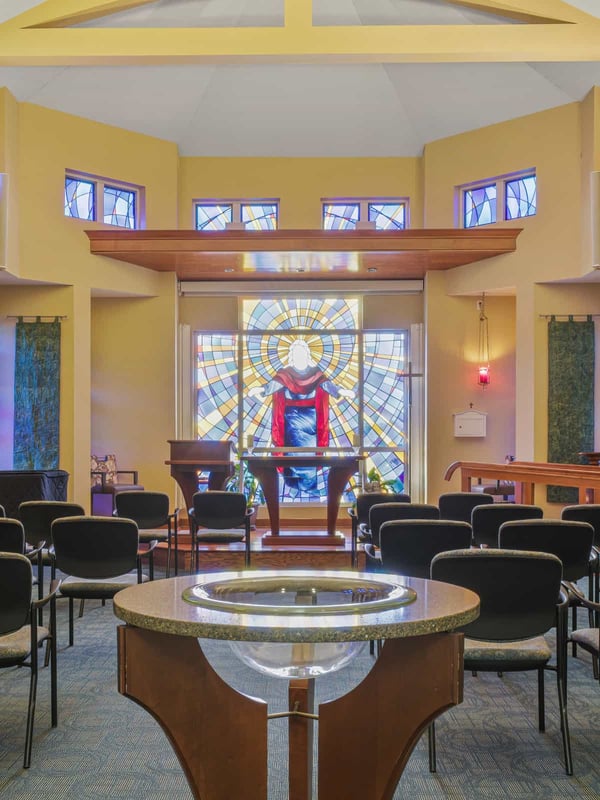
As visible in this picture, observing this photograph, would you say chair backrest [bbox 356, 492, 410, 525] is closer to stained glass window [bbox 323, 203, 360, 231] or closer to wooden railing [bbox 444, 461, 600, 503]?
wooden railing [bbox 444, 461, 600, 503]

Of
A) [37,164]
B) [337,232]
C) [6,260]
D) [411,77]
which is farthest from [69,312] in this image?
[411,77]

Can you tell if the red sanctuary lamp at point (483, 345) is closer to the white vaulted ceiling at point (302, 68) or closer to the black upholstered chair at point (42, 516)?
the white vaulted ceiling at point (302, 68)

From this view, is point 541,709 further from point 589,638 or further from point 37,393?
point 37,393

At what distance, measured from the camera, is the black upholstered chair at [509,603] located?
307cm

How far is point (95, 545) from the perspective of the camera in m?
4.61

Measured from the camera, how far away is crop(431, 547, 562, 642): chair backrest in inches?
121

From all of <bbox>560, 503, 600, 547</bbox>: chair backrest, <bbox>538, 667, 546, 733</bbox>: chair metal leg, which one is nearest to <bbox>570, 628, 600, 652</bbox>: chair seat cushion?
<bbox>538, 667, 546, 733</bbox>: chair metal leg

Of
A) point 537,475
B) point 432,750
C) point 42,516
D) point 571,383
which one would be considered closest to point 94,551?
point 42,516

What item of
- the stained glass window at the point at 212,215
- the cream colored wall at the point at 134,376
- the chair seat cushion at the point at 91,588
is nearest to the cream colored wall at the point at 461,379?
the stained glass window at the point at 212,215

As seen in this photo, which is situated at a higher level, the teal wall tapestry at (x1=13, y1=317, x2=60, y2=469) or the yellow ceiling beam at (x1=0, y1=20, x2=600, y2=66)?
the yellow ceiling beam at (x1=0, y1=20, x2=600, y2=66)

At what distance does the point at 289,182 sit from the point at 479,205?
8.52 feet

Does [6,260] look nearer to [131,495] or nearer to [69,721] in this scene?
[131,495]

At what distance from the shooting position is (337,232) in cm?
975

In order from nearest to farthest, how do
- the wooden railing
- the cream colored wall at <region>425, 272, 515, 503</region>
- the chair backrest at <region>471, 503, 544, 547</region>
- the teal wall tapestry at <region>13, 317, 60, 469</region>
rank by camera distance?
1. the chair backrest at <region>471, 503, 544, 547</region>
2. the wooden railing
3. the teal wall tapestry at <region>13, 317, 60, 469</region>
4. the cream colored wall at <region>425, 272, 515, 503</region>
